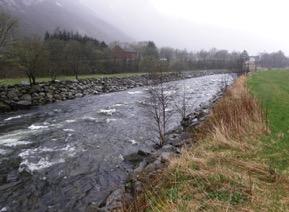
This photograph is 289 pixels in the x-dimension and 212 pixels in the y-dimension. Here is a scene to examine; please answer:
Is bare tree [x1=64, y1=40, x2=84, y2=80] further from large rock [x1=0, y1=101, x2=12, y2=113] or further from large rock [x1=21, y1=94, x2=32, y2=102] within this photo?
large rock [x1=0, y1=101, x2=12, y2=113]

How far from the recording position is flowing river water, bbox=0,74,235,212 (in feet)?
35.9

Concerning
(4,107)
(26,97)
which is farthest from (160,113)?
(26,97)

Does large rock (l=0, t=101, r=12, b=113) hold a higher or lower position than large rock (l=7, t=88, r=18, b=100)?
lower

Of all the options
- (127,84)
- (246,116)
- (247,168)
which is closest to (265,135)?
(246,116)

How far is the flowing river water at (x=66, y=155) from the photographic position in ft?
35.9

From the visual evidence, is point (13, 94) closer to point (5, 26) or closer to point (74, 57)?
point (5, 26)

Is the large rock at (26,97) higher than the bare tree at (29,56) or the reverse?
the reverse

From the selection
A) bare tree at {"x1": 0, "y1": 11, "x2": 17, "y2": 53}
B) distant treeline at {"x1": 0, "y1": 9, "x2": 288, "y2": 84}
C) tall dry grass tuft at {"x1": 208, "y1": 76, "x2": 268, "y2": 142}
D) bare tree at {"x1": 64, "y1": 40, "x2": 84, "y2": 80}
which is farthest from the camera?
bare tree at {"x1": 64, "y1": 40, "x2": 84, "y2": 80}

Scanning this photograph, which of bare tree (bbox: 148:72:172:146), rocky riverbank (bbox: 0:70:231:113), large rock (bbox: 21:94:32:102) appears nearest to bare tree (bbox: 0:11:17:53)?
rocky riverbank (bbox: 0:70:231:113)

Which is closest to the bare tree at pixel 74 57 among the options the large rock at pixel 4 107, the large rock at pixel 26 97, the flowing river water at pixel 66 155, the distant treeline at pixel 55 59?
the distant treeline at pixel 55 59

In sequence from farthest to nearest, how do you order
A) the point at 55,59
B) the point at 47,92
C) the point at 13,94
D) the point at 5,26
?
the point at 55,59
the point at 5,26
the point at 47,92
the point at 13,94

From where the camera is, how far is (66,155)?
15.2m

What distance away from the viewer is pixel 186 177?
322 inches

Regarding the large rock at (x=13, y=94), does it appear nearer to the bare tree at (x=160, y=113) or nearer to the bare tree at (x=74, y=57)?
the bare tree at (x=160, y=113)
